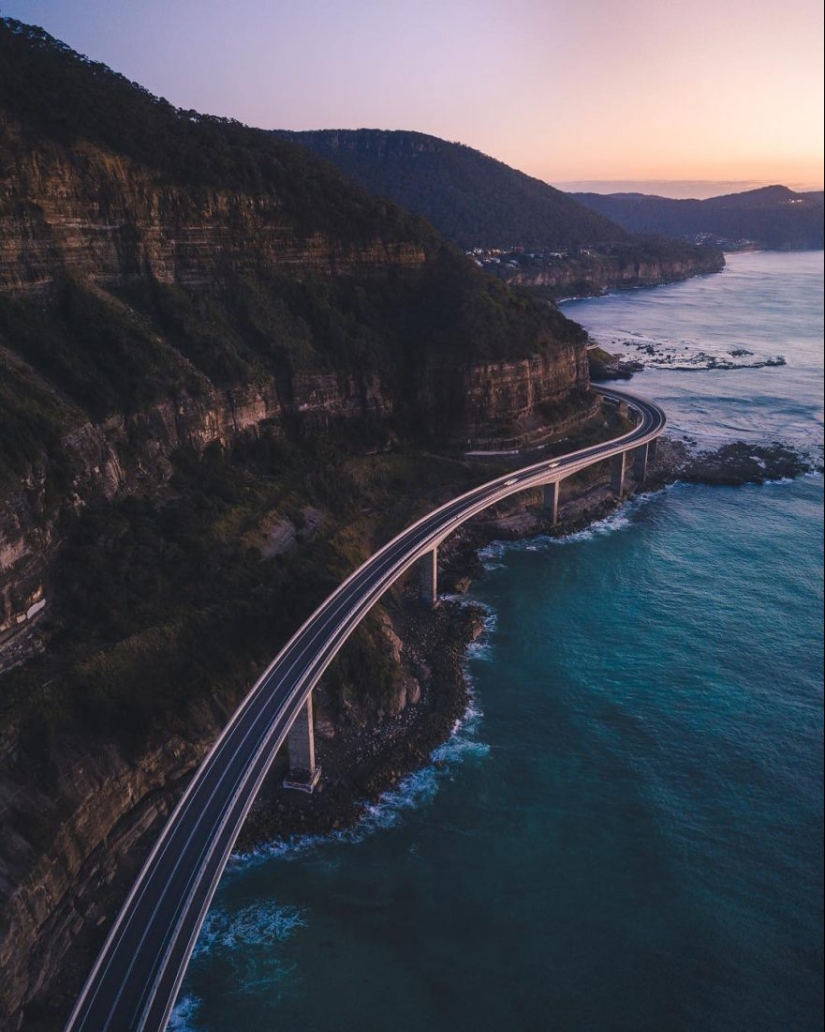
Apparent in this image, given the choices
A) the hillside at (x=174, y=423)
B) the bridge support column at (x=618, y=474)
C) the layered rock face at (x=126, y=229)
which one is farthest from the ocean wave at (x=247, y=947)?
the bridge support column at (x=618, y=474)

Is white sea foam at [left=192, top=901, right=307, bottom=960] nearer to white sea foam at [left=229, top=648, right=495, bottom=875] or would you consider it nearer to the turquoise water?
the turquoise water

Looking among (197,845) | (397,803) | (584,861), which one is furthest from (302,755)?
(584,861)

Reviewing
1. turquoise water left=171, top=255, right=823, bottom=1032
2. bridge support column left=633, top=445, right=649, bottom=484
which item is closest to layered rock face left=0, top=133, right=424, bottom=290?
bridge support column left=633, top=445, right=649, bottom=484

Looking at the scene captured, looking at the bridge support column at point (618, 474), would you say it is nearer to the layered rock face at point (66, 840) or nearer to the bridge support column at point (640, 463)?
the bridge support column at point (640, 463)

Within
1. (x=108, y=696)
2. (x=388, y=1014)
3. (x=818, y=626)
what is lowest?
(x=388, y=1014)

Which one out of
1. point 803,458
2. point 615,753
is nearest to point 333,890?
point 615,753

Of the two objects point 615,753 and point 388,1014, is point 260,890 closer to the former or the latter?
point 388,1014
